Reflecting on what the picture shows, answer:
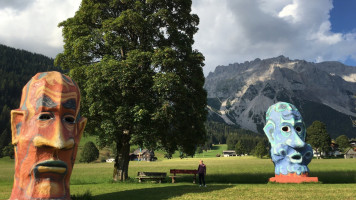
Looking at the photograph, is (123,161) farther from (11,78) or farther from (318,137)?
(11,78)

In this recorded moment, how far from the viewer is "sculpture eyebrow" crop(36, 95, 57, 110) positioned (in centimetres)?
1062

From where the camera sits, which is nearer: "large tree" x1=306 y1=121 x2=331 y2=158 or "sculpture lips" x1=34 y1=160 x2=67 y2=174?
"sculpture lips" x1=34 y1=160 x2=67 y2=174

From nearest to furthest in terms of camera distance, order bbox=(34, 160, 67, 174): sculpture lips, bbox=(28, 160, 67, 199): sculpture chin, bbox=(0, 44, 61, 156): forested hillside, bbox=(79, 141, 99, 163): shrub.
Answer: bbox=(28, 160, 67, 199): sculpture chin
bbox=(34, 160, 67, 174): sculpture lips
bbox=(79, 141, 99, 163): shrub
bbox=(0, 44, 61, 156): forested hillside

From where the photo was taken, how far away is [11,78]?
156875 millimetres

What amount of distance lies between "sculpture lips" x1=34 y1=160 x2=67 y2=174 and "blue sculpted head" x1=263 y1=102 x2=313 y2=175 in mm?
16550

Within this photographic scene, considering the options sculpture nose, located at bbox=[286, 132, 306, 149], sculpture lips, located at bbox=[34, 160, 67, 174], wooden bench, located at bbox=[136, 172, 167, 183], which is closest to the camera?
sculpture lips, located at bbox=[34, 160, 67, 174]

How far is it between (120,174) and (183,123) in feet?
20.6

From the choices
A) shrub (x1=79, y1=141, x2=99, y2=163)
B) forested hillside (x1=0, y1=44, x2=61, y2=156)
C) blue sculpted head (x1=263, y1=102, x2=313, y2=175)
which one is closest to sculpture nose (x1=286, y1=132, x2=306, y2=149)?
blue sculpted head (x1=263, y1=102, x2=313, y2=175)

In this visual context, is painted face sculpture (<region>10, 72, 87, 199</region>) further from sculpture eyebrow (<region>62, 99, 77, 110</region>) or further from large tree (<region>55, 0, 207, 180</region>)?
large tree (<region>55, 0, 207, 180</region>)

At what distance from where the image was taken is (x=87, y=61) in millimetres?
21609

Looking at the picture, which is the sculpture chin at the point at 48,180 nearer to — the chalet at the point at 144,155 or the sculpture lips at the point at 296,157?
the sculpture lips at the point at 296,157

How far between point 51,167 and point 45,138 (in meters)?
1.12

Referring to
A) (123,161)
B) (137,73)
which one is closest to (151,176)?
(123,161)

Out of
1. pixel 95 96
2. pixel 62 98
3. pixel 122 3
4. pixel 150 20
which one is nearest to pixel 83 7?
pixel 122 3
